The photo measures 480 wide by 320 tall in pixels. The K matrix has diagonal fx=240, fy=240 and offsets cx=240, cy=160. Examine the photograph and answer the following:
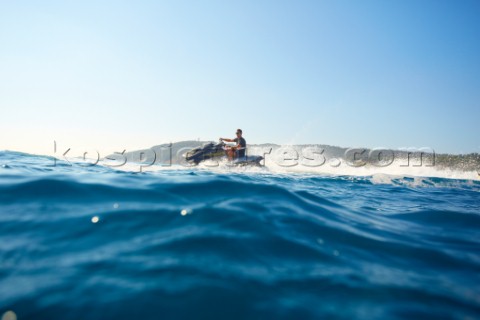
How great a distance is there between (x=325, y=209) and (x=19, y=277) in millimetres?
4199

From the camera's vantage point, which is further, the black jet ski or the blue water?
the black jet ski

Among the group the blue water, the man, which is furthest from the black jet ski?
the blue water

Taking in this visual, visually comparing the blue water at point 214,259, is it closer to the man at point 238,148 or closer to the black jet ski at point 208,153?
the man at point 238,148

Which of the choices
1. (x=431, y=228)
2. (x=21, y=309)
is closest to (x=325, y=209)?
(x=431, y=228)

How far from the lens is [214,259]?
2.32 metres

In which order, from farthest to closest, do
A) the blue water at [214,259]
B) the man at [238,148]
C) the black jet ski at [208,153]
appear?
the black jet ski at [208,153] → the man at [238,148] → the blue water at [214,259]

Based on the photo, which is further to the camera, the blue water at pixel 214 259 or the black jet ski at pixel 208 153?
the black jet ski at pixel 208 153

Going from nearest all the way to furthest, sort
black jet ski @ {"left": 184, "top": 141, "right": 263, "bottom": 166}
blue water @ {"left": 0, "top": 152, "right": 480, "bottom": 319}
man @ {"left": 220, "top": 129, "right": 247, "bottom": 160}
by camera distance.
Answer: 1. blue water @ {"left": 0, "top": 152, "right": 480, "bottom": 319}
2. man @ {"left": 220, "top": 129, "right": 247, "bottom": 160}
3. black jet ski @ {"left": 184, "top": 141, "right": 263, "bottom": 166}

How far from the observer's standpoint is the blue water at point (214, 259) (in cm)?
179

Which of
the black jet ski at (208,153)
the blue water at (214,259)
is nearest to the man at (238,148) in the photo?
the black jet ski at (208,153)

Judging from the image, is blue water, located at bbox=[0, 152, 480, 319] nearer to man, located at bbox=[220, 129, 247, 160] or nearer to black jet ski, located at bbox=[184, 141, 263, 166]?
man, located at bbox=[220, 129, 247, 160]

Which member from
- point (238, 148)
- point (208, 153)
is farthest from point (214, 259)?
point (208, 153)

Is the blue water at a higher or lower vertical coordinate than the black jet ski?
lower

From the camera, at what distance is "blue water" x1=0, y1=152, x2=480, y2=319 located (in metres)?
1.79
